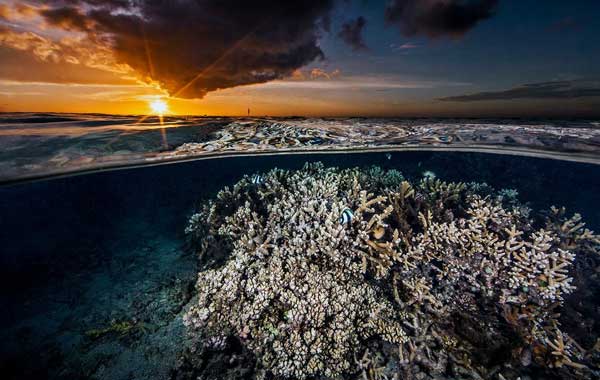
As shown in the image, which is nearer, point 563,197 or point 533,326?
point 533,326

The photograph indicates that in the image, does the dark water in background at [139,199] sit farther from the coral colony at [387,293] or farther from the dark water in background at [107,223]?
the coral colony at [387,293]

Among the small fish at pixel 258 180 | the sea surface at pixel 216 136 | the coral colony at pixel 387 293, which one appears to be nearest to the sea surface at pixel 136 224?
the sea surface at pixel 216 136

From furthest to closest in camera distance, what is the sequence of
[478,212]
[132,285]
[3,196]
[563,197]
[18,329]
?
[3,196]
[563,197]
[132,285]
[18,329]
[478,212]

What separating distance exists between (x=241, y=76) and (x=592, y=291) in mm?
12091

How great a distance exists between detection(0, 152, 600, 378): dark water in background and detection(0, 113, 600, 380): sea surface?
6 cm

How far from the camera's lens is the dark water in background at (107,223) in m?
8.04

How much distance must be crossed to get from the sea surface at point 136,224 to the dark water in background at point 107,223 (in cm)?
6

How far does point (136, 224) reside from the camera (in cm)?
1499

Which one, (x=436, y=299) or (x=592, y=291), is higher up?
(x=436, y=299)

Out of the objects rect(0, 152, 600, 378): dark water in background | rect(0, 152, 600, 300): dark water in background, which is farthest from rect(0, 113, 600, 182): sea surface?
rect(0, 152, 600, 300): dark water in background

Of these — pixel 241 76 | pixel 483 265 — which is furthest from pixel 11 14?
pixel 483 265

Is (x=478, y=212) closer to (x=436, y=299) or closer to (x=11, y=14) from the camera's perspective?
(x=436, y=299)

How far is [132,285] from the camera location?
895cm

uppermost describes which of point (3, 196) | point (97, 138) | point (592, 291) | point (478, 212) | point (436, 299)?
point (97, 138)
